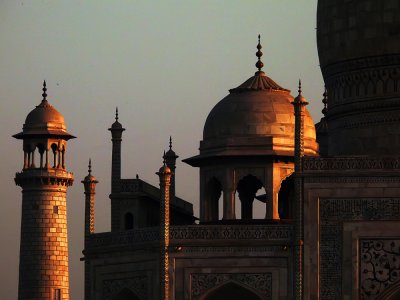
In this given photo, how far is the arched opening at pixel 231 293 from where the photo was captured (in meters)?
45.8

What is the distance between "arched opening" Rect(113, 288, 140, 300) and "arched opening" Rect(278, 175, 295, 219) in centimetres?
369

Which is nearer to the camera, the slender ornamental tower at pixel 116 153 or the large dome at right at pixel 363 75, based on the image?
the large dome at right at pixel 363 75

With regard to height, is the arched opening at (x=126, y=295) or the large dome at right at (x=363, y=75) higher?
the large dome at right at (x=363, y=75)

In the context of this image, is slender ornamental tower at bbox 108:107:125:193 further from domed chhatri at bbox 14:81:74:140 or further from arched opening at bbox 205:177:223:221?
domed chhatri at bbox 14:81:74:140

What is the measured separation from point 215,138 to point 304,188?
3.79 metres

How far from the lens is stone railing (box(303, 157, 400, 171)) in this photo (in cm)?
4512

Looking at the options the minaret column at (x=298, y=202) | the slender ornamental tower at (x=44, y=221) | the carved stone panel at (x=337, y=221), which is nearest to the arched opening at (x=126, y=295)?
the minaret column at (x=298, y=202)

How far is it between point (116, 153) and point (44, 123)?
1412cm

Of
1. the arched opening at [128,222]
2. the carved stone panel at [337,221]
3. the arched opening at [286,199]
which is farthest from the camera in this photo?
the arched opening at [128,222]

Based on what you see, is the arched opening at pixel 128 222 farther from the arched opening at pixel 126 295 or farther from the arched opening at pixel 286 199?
the arched opening at pixel 286 199

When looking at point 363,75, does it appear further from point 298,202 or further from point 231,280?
point 231,280

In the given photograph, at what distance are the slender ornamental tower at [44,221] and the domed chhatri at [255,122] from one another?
14.8m

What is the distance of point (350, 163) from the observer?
45250 mm

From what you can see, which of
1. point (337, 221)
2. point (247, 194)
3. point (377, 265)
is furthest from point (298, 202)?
point (247, 194)
